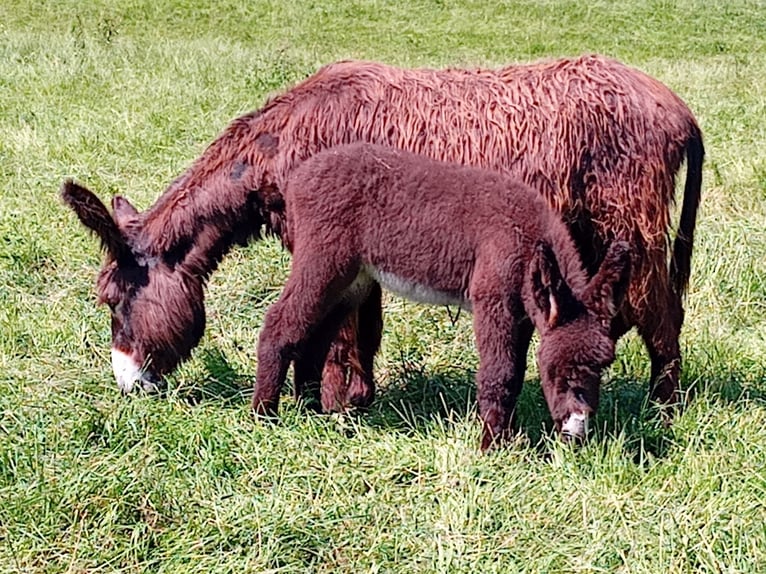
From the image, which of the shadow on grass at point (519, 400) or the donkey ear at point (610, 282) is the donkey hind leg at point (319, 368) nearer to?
the shadow on grass at point (519, 400)

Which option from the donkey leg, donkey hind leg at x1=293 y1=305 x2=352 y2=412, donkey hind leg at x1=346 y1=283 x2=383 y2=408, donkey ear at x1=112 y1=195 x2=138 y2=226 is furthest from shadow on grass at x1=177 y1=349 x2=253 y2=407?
the donkey leg

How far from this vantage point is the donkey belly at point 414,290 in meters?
4.16

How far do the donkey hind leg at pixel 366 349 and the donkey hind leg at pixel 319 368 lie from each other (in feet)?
0.22

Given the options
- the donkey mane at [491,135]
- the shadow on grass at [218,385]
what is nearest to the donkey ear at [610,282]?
the donkey mane at [491,135]

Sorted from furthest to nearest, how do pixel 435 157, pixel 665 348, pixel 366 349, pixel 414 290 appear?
pixel 366 349 < pixel 665 348 < pixel 435 157 < pixel 414 290

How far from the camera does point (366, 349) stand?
4.78 metres

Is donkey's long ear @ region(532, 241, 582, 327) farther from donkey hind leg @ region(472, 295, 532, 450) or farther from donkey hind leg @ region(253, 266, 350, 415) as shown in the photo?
donkey hind leg @ region(253, 266, 350, 415)

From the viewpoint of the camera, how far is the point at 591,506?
364 centimetres

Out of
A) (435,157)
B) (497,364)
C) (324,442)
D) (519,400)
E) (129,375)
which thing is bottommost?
(519,400)

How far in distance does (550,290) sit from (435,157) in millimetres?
893

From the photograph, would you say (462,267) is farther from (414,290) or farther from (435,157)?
(435,157)

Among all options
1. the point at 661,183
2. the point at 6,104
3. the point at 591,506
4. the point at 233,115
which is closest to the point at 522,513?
the point at 591,506

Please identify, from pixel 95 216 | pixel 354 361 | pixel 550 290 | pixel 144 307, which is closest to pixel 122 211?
pixel 95 216

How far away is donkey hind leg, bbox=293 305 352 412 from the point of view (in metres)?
4.56
